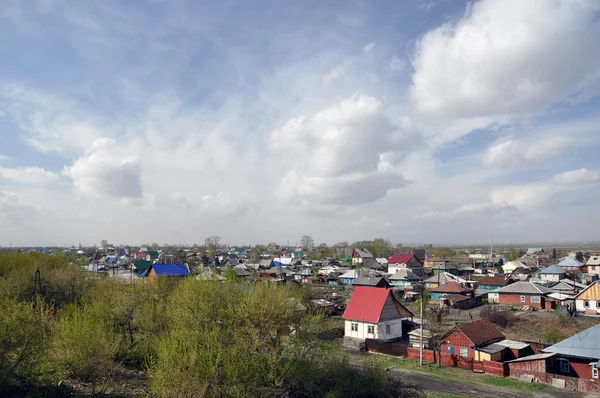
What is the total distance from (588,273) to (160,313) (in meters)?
84.5

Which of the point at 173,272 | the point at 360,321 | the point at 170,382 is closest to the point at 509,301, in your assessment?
the point at 360,321

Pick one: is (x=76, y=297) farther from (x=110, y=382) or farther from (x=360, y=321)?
(x=360, y=321)

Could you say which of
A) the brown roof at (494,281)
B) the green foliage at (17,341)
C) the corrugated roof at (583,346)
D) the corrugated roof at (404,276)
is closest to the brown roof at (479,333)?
the corrugated roof at (583,346)

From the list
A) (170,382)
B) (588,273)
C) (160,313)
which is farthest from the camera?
(588,273)

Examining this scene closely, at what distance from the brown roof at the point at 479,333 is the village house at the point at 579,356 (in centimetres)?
396

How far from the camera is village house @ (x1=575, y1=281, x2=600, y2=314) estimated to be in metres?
48.2

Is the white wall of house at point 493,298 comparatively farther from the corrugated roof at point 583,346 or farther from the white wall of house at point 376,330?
the corrugated roof at point 583,346

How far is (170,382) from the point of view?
47.9ft

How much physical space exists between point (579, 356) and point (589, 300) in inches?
1147

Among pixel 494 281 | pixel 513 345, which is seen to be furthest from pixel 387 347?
pixel 494 281

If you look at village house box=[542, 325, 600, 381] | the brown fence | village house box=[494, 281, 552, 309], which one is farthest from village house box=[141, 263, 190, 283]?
village house box=[542, 325, 600, 381]

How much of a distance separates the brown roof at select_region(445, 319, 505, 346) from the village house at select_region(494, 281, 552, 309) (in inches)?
1039

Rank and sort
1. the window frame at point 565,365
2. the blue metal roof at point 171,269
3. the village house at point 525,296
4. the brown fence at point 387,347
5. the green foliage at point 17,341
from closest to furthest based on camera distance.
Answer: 1. the green foliage at point 17,341
2. the window frame at point 565,365
3. the brown fence at point 387,347
4. the village house at point 525,296
5. the blue metal roof at point 171,269

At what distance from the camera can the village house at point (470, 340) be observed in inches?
1137
